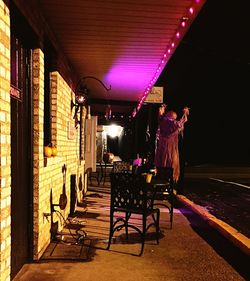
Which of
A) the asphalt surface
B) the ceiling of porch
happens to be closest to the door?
the ceiling of porch

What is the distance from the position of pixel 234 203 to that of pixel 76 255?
7.31 metres

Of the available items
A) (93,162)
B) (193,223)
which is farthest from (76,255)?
(93,162)

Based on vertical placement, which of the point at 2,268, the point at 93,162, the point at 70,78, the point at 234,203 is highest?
the point at 70,78

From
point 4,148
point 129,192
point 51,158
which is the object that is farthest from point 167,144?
point 4,148

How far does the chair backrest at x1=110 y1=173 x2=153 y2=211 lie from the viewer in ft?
18.2

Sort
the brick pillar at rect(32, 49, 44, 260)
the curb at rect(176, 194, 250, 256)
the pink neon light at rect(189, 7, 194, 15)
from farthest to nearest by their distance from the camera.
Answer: the curb at rect(176, 194, 250, 256), the brick pillar at rect(32, 49, 44, 260), the pink neon light at rect(189, 7, 194, 15)

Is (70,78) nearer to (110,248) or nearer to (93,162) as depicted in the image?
(93,162)

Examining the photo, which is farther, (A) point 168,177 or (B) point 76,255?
(A) point 168,177

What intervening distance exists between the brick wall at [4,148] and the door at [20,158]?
1.98 ft

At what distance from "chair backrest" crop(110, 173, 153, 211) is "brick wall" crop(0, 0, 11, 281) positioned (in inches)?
104

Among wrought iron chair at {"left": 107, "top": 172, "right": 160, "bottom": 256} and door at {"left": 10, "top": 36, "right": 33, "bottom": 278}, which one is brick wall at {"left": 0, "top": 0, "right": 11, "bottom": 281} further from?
wrought iron chair at {"left": 107, "top": 172, "right": 160, "bottom": 256}

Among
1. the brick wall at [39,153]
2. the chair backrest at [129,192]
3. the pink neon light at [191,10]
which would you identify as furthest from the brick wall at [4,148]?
the chair backrest at [129,192]

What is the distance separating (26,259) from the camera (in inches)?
181

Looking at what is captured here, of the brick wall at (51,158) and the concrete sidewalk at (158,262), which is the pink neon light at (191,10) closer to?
the brick wall at (51,158)
